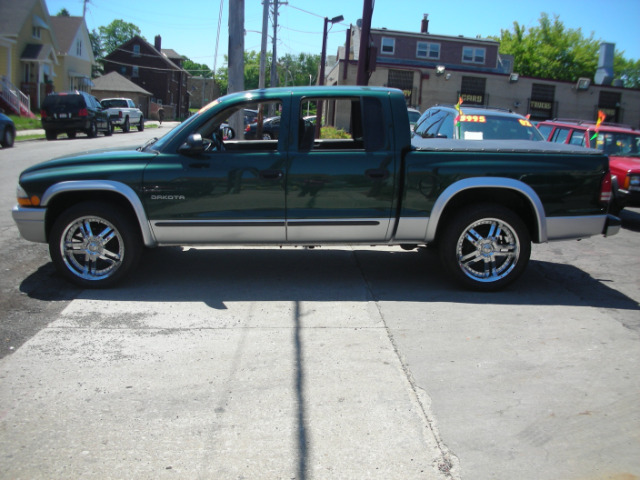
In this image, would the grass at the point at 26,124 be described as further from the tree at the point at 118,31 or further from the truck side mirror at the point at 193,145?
the tree at the point at 118,31

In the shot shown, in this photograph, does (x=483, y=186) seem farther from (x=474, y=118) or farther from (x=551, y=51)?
(x=551, y=51)

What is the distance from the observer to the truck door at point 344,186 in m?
5.64

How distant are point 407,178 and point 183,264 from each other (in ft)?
8.85

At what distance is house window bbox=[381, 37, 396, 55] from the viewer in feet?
151

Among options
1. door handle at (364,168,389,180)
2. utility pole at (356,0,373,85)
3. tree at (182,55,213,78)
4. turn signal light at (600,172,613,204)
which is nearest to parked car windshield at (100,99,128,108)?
utility pole at (356,0,373,85)

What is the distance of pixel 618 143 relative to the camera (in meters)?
11.7

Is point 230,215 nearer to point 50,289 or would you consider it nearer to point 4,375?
point 50,289

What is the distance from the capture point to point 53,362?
Answer: 163 inches

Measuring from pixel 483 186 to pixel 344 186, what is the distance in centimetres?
132

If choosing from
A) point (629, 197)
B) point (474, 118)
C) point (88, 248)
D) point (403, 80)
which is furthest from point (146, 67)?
point (88, 248)

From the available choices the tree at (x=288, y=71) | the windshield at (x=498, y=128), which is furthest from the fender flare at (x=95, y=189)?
the tree at (x=288, y=71)

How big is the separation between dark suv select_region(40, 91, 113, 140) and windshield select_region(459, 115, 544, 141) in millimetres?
20235

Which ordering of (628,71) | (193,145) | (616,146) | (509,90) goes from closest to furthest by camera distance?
(193,145) → (616,146) → (509,90) → (628,71)

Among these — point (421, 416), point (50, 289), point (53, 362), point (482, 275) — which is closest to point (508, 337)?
point (482, 275)
